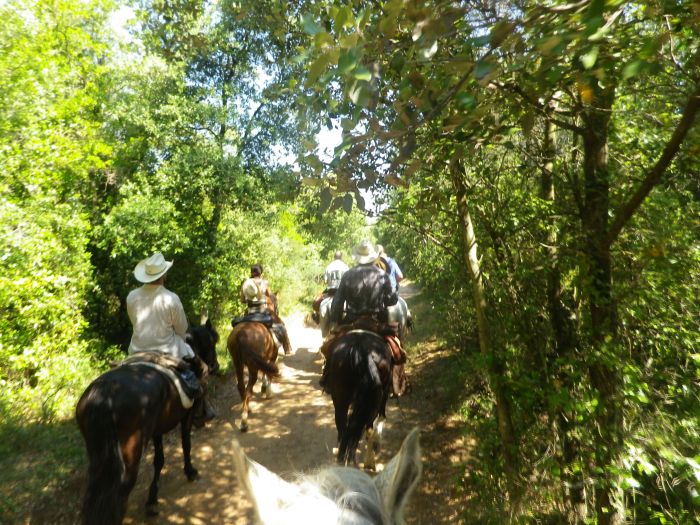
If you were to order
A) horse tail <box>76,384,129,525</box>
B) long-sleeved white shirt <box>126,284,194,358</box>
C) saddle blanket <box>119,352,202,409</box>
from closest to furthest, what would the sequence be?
1. horse tail <box>76,384,129,525</box>
2. saddle blanket <box>119,352,202,409</box>
3. long-sleeved white shirt <box>126,284,194,358</box>

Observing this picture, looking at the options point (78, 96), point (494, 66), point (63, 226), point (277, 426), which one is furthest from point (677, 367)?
point (78, 96)

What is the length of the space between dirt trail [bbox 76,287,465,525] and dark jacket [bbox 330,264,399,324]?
2.04 metres

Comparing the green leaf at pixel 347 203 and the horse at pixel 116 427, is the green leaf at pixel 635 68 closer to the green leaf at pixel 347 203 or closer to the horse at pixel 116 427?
the green leaf at pixel 347 203

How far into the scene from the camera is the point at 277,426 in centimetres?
632

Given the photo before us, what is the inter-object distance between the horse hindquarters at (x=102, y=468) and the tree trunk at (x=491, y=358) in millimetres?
3121

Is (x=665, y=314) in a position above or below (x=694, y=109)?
below

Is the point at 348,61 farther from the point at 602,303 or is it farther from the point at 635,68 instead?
the point at 602,303

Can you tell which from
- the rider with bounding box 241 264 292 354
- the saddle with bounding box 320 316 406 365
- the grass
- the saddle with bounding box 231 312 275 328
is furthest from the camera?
the rider with bounding box 241 264 292 354

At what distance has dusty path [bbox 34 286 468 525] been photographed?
4.23 metres

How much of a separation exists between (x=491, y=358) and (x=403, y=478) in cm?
167

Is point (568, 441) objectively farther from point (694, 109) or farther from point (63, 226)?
point (63, 226)

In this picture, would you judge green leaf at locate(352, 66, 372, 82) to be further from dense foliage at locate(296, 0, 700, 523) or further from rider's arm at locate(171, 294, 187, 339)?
rider's arm at locate(171, 294, 187, 339)

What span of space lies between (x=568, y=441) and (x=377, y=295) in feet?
8.88

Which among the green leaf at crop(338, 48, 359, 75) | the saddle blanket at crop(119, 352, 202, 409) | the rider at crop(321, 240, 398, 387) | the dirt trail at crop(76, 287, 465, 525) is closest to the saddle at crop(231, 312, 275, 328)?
the dirt trail at crop(76, 287, 465, 525)
